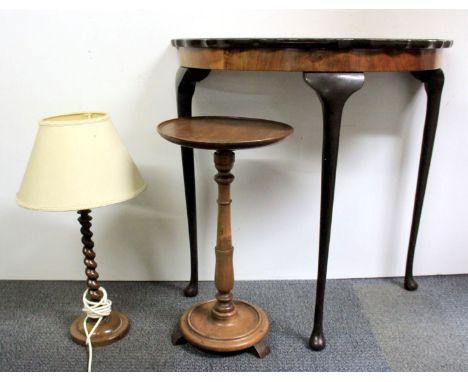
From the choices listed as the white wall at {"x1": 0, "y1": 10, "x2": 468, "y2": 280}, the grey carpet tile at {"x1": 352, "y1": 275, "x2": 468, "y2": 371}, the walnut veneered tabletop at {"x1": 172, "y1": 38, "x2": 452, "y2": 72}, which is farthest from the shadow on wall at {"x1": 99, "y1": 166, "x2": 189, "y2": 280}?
the grey carpet tile at {"x1": 352, "y1": 275, "x2": 468, "y2": 371}

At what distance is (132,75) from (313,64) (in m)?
0.55

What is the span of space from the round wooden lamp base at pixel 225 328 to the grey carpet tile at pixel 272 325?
0.04 metres

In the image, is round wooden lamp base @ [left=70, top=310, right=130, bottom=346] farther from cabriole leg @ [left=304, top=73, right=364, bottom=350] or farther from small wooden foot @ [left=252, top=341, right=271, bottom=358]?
cabriole leg @ [left=304, top=73, right=364, bottom=350]

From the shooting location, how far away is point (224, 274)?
3.57 feet

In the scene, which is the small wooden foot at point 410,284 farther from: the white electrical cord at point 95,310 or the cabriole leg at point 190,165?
the white electrical cord at point 95,310

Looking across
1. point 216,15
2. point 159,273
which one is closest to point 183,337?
point 159,273

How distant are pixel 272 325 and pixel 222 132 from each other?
1.80ft

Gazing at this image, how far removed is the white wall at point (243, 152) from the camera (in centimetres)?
119

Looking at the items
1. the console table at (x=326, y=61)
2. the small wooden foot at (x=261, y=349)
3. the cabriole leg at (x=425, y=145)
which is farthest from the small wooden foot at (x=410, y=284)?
the small wooden foot at (x=261, y=349)

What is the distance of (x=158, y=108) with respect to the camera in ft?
4.08

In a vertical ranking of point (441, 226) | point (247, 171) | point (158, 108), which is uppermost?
point (158, 108)

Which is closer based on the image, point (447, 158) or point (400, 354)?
point (400, 354)

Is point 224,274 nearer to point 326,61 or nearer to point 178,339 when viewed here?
point 178,339
